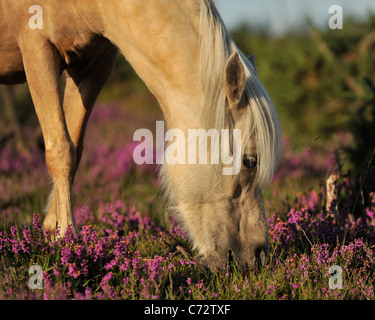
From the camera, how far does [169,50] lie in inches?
118

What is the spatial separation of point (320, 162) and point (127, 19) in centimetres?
577

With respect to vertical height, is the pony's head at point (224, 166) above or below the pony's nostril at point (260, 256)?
A: above

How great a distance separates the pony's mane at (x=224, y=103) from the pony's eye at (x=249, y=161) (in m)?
0.04

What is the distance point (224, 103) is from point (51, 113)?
48.6 inches

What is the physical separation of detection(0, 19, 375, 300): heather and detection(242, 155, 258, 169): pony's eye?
62 centimetres

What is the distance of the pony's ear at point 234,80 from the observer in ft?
8.99

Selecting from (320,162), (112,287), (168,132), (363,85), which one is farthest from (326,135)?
(112,287)

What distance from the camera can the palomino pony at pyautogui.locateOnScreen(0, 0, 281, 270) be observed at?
113 inches
